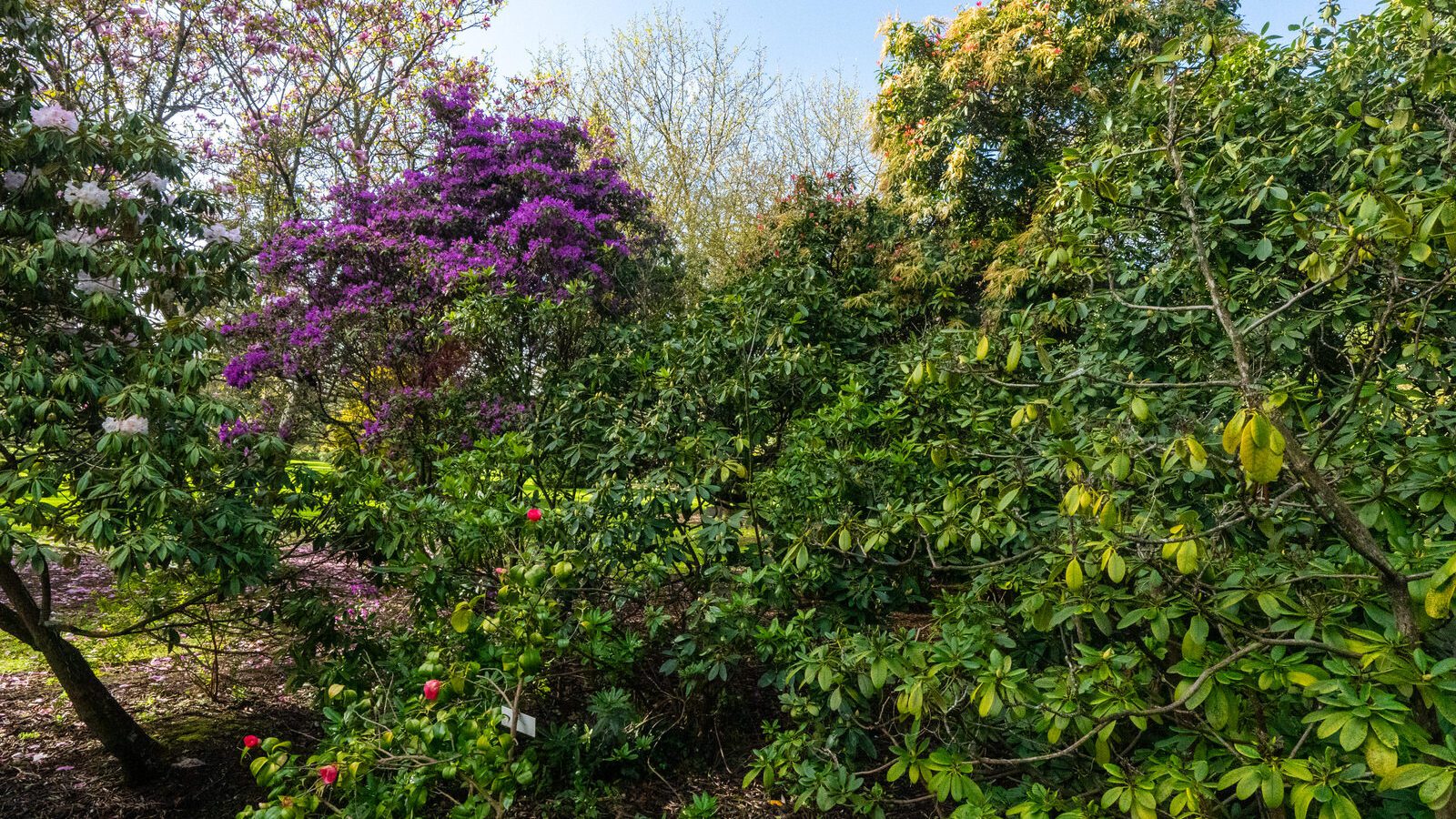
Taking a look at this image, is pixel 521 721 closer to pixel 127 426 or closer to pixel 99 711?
pixel 127 426

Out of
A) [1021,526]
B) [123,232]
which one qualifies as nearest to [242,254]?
[123,232]

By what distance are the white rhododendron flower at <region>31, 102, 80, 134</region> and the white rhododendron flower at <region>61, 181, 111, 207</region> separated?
0.23m

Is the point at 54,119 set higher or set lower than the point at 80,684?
higher

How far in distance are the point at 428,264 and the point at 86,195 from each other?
3.86 meters

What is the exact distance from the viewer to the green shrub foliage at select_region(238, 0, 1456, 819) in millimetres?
1428

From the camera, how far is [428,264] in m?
6.26

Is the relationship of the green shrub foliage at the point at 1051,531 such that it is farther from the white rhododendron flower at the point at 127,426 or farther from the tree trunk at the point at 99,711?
the white rhododendron flower at the point at 127,426

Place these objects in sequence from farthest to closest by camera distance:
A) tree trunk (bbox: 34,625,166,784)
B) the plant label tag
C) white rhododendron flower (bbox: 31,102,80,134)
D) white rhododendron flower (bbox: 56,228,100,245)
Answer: tree trunk (bbox: 34,625,166,784)
white rhododendron flower (bbox: 31,102,80,134)
white rhododendron flower (bbox: 56,228,100,245)
the plant label tag

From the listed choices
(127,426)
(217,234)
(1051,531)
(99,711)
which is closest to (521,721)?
(127,426)

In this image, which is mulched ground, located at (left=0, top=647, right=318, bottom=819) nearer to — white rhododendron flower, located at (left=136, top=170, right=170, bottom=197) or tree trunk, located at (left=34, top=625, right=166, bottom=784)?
tree trunk, located at (left=34, top=625, right=166, bottom=784)

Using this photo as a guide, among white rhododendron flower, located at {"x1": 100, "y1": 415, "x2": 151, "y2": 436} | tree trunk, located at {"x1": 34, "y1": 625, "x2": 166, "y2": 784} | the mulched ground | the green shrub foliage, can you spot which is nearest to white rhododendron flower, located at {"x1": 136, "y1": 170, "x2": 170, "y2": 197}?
white rhododendron flower, located at {"x1": 100, "y1": 415, "x2": 151, "y2": 436}

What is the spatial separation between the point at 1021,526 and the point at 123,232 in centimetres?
344

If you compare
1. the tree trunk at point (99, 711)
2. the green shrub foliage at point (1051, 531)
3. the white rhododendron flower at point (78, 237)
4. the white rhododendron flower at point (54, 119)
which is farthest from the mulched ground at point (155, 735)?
the white rhododendron flower at point (54, 119)

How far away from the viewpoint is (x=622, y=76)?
14.1m
